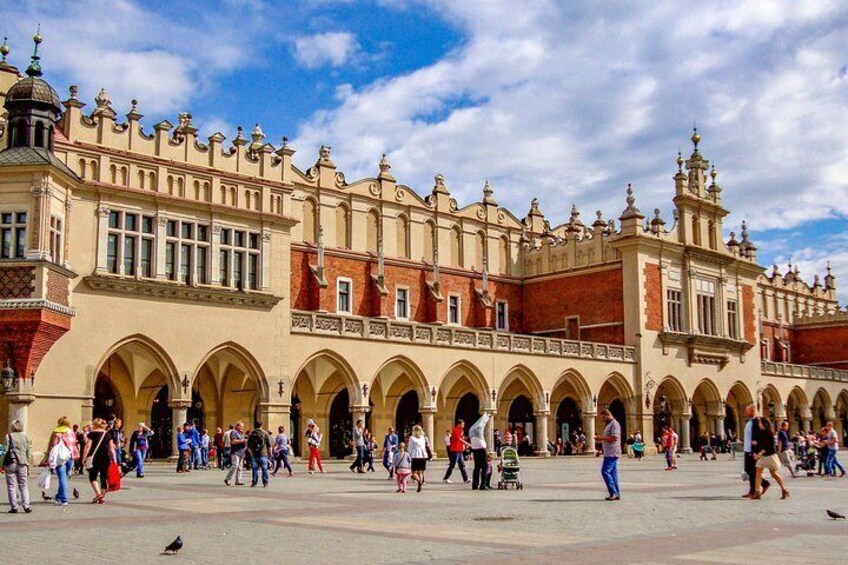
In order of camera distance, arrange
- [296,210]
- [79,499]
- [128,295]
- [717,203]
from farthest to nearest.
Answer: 1. [717,203]
2. [296,210]
3. [128,295]
4. [79,499]

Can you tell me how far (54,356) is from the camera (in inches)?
1238

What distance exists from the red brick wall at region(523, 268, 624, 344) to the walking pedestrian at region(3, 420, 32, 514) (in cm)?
3896

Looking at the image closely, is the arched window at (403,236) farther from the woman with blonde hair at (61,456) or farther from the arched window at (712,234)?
the woman with blonde hair at (61,456)

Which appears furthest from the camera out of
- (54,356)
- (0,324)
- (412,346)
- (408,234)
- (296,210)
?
(408,234)

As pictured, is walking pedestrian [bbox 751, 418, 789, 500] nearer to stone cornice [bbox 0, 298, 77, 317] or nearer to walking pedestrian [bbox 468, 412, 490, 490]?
walking pedestrian [bbox 468, 412, 490, 490]

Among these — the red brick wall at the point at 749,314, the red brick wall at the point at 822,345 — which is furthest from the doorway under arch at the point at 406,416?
the red brick wall at the point at 822,345

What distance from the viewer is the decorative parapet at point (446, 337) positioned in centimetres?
3838

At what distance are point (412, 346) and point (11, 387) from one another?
16385 millimetres

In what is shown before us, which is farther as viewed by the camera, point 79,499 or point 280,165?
point 280,165

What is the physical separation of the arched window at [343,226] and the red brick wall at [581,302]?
13.2 meters

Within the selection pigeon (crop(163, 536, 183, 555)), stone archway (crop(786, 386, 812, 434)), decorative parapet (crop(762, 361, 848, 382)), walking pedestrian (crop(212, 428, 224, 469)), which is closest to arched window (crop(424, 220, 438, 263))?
walking pedestrian (crop(212, 428, 224, 469))

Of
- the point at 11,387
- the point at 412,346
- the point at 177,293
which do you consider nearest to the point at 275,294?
the point at 177,293

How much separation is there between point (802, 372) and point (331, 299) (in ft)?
113

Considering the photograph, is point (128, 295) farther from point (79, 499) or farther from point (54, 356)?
point (79, 499)
